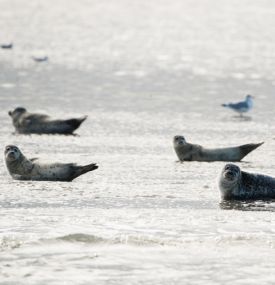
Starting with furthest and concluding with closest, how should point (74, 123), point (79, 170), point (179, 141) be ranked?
point (74, 123), point (179, 141), point (79, 170)

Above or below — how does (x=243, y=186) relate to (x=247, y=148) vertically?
below

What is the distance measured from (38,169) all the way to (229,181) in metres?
2.26

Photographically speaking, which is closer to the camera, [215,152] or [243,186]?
[243,186]

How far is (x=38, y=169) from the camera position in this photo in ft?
39.2

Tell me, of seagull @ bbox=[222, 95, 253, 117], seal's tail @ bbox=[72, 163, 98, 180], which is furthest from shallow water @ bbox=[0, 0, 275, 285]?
seagull @ bbox=[222, 95, 253, 117]

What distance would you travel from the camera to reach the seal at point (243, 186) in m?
10.9

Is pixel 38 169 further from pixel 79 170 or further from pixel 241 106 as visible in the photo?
pixel 241 106

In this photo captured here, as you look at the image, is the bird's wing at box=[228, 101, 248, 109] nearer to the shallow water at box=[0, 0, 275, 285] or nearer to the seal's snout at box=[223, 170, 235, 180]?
the shallow water at box=[0, 0, 275, 285]

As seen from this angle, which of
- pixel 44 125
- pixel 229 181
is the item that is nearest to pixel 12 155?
pixel 229 181

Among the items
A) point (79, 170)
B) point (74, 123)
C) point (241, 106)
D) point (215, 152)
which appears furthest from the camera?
point (241, 106)

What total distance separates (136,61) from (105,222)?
97.2ft

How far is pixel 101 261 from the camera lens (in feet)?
26.8

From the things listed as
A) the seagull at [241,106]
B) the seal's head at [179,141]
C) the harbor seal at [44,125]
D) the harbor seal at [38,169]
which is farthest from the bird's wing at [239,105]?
the harbor seal at [38,169]

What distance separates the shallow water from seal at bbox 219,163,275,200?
0.16 meters
